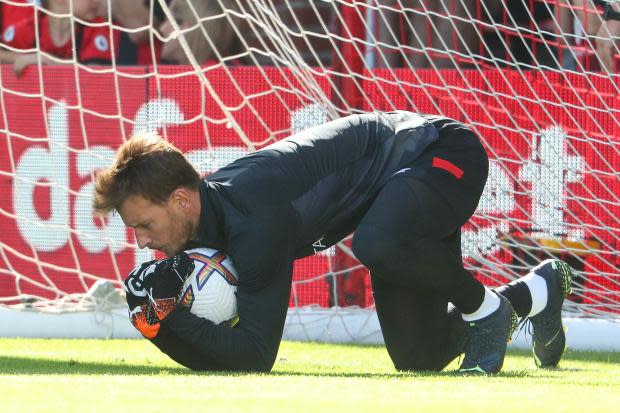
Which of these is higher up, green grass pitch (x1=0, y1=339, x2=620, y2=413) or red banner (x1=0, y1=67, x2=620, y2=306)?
red banner (x1=0, y1=67, x2=620, y2=306)

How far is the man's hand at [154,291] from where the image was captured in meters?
3.19

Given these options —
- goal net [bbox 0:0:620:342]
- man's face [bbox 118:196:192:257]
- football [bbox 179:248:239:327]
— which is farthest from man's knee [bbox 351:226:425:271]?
goal net [bbox 0:0:620:342]

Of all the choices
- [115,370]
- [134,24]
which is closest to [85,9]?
[134,24]

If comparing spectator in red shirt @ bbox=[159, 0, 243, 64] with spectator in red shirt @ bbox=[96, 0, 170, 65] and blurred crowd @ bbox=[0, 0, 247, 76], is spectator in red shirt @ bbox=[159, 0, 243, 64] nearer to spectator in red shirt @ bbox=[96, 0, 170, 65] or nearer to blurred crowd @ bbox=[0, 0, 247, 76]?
blurred crowd @ bbox=[0, 0, 247, 76]

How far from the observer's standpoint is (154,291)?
3.19 m

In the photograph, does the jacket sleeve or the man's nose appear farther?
the man's nose

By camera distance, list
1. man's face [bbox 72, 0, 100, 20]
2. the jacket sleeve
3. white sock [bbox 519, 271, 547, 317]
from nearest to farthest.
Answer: the jacket sleeve, white sock [bbox 519, 271, 547, 317], man's face [bbox 72, 0, 100, 20]

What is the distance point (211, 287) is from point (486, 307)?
0.83m

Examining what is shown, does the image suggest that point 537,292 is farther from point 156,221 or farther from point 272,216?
point 156,221

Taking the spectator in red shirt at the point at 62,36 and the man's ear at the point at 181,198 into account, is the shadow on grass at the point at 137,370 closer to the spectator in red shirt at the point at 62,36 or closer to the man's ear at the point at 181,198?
the man's ear at the point at 181,198

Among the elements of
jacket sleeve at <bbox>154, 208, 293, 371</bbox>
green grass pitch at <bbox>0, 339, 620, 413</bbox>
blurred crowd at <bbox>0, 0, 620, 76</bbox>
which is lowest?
green grass pitch at <bbox>0, 339, 620, 413</bbox>

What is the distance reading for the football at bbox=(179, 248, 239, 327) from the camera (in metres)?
3.27

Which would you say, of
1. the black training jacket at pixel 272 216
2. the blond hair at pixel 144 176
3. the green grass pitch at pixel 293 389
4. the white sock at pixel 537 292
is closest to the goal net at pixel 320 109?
the white sock at pixel 537 292

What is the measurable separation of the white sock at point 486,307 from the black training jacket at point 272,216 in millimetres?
439
